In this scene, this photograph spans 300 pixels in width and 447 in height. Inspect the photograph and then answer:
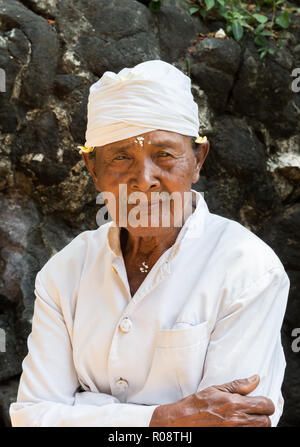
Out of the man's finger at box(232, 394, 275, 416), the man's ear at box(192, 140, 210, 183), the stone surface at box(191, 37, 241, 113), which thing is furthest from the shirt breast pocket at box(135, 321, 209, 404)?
the stone surface at box(191, 37, 241, 113)

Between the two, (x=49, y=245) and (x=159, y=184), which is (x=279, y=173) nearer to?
Answer: (x=49, y=245)

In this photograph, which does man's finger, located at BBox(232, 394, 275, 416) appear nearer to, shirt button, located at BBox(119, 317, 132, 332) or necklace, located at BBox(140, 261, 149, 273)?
shirt button, located at BBox(119, 317, 132, 332)

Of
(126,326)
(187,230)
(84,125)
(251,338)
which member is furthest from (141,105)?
(84,125)

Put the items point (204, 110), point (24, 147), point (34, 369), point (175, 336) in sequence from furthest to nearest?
point (204, 110) → point (24, 147) → point (34, 369) → point (175, 336)

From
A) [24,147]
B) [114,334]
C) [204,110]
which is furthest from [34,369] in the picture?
[204,110]

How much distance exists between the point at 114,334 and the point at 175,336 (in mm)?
258

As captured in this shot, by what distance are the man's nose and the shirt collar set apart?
0.24 meters

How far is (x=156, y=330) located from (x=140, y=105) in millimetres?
852

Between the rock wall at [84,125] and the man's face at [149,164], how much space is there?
4.23 ft

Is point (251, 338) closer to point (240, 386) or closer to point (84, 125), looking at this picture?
point (240, 386)

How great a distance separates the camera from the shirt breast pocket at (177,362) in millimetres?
2236

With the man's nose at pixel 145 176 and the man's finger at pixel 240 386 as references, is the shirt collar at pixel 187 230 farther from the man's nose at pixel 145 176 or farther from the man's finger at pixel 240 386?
the man's finger at pixel 240 386

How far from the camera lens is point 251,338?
217cm

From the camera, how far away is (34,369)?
7.95ft
